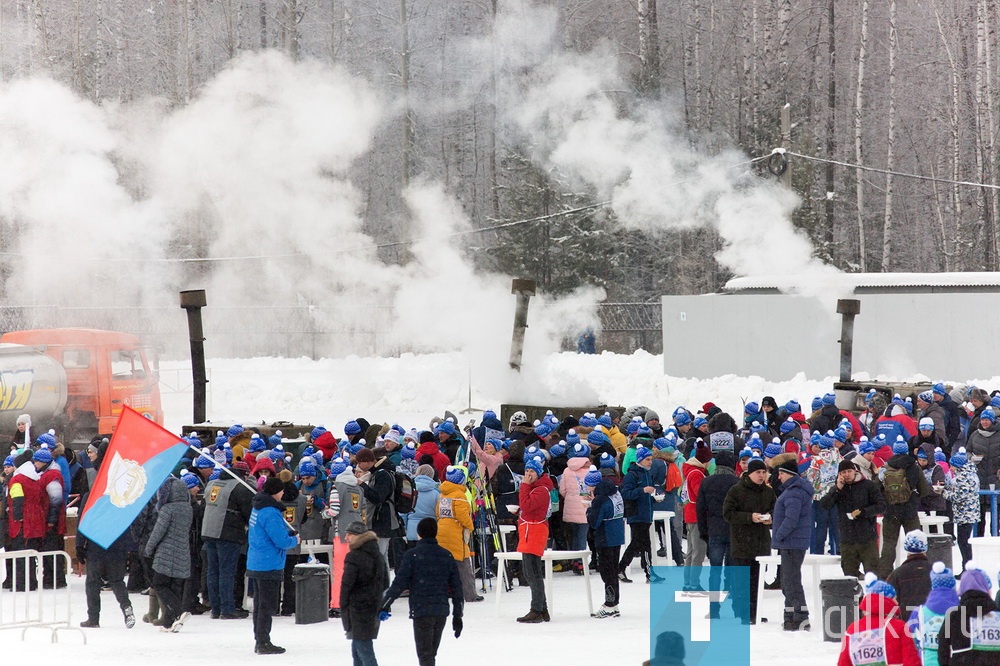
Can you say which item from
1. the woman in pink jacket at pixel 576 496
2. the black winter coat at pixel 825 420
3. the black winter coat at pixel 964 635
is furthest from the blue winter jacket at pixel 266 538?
the black winter coat at pixel 825 420

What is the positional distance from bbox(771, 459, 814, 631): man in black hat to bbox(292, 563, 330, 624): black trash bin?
14.4 ft

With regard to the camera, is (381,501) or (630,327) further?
(630,327)

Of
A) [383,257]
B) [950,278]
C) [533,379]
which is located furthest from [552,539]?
[383,257]

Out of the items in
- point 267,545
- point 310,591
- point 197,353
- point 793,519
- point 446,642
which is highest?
point 197,353

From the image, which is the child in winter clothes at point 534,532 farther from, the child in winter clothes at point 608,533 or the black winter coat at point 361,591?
the black winter coat at point 361,591

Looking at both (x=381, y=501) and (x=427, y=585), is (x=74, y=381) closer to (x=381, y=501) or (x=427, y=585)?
(x=381, y=501)

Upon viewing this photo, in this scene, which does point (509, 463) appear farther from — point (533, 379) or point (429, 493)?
point (533, 379)

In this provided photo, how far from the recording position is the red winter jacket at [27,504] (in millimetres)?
13500

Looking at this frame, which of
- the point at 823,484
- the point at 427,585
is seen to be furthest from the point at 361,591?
the point at 823,484

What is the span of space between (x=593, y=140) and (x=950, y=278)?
9.26m

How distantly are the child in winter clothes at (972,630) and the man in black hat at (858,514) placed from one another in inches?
159

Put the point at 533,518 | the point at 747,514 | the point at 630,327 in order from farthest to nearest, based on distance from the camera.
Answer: the point at 630,327
the point at 533,518
the point at 747,514

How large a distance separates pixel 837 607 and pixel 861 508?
Answer: 1.16 metres

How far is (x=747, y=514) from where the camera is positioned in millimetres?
11438
